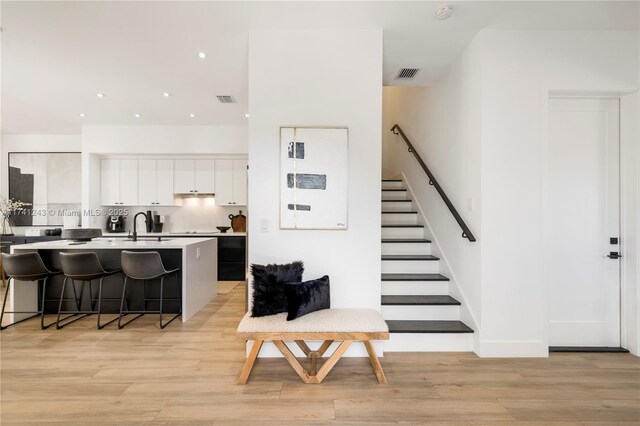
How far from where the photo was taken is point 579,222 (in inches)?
109

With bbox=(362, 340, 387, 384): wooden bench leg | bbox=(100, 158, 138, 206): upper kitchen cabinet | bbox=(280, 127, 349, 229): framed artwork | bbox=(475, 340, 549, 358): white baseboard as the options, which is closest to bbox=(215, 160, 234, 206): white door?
bbox=(100, 158, 138, 206): upper kitchen cabinet

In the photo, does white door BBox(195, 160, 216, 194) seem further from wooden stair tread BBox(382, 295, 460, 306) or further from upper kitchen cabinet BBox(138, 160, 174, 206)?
wooden stair tread BBox(382, 295, 460, 306)

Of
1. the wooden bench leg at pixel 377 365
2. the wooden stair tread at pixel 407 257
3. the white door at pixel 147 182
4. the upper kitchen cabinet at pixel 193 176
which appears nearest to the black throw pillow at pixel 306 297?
the wooden bench leg at pixel 377 365

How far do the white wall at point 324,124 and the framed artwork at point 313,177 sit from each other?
2.6 inches

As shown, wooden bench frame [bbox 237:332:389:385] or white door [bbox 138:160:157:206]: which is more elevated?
white door [bbox 138:160:157:206]

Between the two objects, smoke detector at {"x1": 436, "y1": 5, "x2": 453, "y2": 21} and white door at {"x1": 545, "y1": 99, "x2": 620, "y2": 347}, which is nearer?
smoke detector at {"x1": 436, "y1": 5, "x2": 453, "y2": 21}

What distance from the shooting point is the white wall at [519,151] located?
2594mm

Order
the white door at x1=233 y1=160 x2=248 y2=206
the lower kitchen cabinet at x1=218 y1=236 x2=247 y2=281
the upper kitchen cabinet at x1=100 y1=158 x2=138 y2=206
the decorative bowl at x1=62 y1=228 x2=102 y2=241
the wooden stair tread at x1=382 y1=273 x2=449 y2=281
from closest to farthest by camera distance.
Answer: the wooden stair tread at x1=382 y1=273 x2=449 y2=281 → the decorative bowl at x1=62 y1=228 x2=102 y2=241 → the lower kitchen cabinet at x1=218 y1=236 x2=247 y2=281 → the upper kitchen cabinet at x1=100 y1=158 x2=138 y2=206 → the white door at x1=233 y1=160 x2=248 y2=206

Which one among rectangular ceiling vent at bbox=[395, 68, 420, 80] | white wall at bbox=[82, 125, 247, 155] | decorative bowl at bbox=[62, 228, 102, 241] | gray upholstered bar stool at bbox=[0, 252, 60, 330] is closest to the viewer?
gray upholstered bar stool at bbox=[0, 252, 60, 330]

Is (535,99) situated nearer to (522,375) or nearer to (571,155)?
(571,155)

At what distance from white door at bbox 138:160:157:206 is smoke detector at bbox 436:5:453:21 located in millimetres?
5674

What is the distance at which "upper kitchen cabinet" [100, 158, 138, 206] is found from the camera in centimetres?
588

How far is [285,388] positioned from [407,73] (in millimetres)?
3487

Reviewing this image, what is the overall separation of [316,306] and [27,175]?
7171 millimetres
